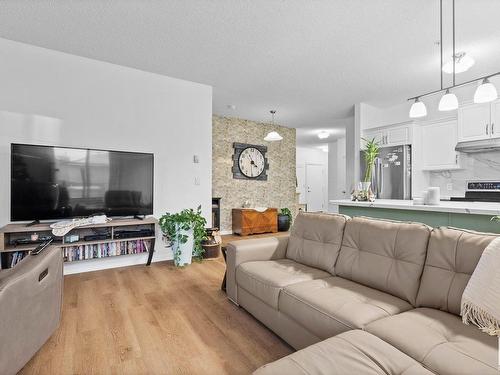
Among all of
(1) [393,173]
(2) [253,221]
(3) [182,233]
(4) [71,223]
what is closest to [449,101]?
(1) [393,173]

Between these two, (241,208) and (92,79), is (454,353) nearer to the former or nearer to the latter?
(92,79)

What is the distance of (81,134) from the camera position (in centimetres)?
350

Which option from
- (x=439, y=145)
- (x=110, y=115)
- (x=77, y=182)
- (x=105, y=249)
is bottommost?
(x=105, y=249)

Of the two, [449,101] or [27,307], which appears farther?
[449,101]

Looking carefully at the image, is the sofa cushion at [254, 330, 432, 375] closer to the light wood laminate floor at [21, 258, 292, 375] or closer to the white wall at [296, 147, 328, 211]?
the light wood laminate floor at [21, 258, 292, 375]

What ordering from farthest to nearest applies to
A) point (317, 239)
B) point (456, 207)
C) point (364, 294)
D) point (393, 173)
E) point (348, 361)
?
point (393, 173)
point (317, 239)
point (456, 207)
point (364, 294)
point (348, 361)

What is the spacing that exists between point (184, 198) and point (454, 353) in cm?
369

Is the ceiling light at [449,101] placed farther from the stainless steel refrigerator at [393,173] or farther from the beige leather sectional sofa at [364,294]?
the stainless steel refrigerator at [393,173]

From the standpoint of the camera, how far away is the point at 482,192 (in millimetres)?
4270

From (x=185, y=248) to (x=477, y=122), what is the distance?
4.77 m

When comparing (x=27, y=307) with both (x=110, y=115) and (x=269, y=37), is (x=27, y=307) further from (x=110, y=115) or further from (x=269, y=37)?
(x=269, y=37)

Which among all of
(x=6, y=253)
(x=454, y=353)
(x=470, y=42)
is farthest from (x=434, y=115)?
(x=6, y=253)

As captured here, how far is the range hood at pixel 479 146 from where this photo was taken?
3973mm

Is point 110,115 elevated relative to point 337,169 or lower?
elevated
